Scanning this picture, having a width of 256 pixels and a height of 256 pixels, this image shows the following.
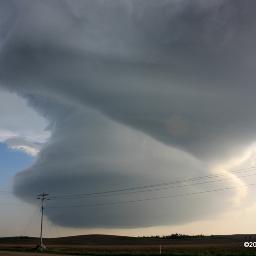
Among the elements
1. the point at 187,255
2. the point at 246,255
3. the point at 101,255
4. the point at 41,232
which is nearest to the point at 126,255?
the point at 101,255

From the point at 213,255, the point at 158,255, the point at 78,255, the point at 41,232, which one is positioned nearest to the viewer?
the point at 213,255

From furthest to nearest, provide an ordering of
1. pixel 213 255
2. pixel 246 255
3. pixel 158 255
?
pixel 158 255, pixel 213 255, pixel 246 255

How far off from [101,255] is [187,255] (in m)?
16.6

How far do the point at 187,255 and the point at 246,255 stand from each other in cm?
1064

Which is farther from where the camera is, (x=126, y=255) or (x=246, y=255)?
(x=126, y=255)

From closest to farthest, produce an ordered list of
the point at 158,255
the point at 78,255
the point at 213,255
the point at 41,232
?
the point at 213,255, the point at 158,255, the point at 78,255, the point at 41,232

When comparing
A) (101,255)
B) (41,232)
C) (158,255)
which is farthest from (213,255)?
(41,232)

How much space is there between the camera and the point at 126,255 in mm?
78062

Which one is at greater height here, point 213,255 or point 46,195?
point 46,195

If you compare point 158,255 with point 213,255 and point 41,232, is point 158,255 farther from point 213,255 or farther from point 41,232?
point 41,232

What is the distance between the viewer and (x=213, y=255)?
7106 cm

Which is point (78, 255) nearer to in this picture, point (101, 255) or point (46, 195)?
point (101, 255)

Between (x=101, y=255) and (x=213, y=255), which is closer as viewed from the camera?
(x=213, y=255)

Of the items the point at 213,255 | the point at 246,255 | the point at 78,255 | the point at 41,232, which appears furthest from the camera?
the point at 41,232
